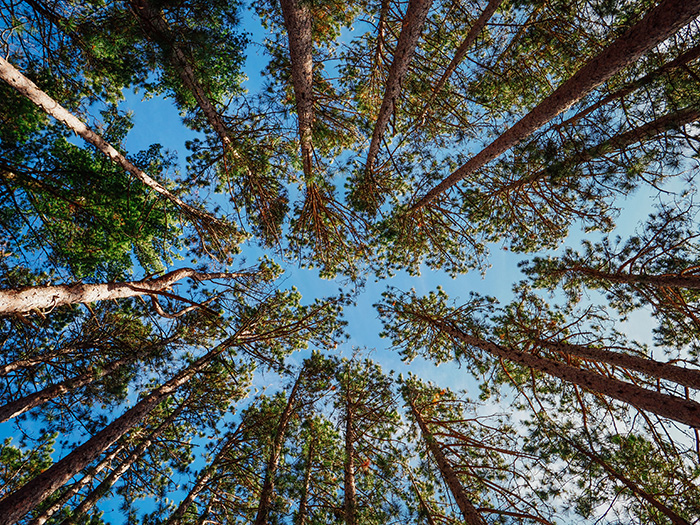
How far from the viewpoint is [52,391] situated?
6.78m

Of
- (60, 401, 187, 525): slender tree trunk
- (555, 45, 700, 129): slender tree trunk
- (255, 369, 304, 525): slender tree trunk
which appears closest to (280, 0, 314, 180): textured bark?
(555, 45, 700, 129): slender tree trunk

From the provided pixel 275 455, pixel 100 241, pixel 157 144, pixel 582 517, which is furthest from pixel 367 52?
pixel 582 517

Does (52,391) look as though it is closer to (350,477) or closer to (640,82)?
(350,477)

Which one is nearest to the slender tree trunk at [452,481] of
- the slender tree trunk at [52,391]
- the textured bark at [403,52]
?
the textured bark at [403,52]

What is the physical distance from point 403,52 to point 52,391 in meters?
11.1

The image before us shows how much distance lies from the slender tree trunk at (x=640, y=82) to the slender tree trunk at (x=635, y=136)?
1.74 feet

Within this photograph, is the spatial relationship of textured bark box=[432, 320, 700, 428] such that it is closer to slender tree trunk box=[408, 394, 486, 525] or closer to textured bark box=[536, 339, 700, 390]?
textured bark box=[536, 339, 700, 390]

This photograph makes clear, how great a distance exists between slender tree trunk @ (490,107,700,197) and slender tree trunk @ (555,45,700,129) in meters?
0.53

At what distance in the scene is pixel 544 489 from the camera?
5.15m

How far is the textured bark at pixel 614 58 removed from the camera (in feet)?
8.06

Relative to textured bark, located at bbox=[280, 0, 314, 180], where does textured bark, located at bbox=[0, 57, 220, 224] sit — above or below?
below

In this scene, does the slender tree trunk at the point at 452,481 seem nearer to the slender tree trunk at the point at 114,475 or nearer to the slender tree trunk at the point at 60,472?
the slender tree trunk at the point at 60,472

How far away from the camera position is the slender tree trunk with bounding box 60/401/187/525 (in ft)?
19.4

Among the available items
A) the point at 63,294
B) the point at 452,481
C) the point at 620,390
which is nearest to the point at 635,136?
the point at 620,390
